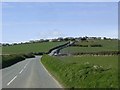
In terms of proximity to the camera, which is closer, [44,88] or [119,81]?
[119,81]

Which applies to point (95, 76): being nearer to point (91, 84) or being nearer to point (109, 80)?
point (91, 84)

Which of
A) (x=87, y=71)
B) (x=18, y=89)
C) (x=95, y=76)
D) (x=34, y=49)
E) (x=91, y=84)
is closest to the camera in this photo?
(x=91, y=84)

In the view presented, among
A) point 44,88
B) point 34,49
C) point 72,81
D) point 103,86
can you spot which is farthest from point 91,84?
point 34,49

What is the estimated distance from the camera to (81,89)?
18812 mm

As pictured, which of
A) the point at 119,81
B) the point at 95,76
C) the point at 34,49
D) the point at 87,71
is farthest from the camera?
the point at 34,49

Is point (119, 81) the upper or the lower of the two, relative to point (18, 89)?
upper

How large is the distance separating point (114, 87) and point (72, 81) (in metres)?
8.51

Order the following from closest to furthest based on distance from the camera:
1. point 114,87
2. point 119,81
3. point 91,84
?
point 114,87 < point 119,81 < point 91,84

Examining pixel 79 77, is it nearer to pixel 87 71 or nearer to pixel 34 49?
pixel 87 71

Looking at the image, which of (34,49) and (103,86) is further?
(34,49)

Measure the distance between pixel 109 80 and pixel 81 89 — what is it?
2.15 meters

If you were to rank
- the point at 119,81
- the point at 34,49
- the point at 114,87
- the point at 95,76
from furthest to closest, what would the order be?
the point at 34,49, the point at 95,76, the point at 119,81, the point at 114,87

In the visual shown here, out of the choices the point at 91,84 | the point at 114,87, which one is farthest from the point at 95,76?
the point at 114,87

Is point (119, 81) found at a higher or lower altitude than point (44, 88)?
higher
